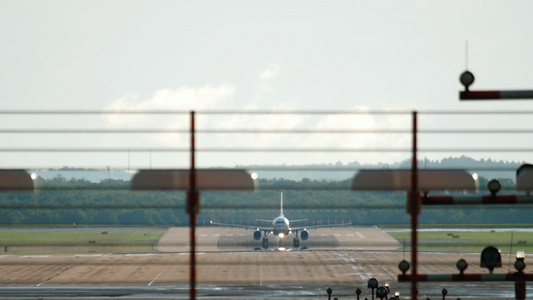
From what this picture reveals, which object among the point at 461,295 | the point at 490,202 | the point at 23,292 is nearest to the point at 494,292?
the point at 461,295

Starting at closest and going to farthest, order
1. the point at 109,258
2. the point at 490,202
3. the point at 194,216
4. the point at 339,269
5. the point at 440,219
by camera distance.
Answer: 1. the point at 194,216
2. the point at 490,202
3. the point at 339,269
4. the point at 109,258
5. the point at 440,219

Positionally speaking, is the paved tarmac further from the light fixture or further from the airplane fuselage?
the light fixture

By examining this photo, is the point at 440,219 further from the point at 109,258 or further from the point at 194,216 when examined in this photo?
the point at 194,216

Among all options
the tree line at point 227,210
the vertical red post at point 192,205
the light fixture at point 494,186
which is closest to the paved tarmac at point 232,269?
the tree line at point 227,210

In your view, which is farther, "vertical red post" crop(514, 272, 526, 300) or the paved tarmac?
the paved tarmac

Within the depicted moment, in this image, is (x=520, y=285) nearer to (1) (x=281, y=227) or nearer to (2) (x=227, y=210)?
(2) (x=227, y=210)

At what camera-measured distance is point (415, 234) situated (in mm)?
11633

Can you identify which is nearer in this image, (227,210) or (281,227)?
(227,210)

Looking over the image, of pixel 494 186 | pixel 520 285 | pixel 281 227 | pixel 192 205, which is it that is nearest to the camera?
pixel 192 205

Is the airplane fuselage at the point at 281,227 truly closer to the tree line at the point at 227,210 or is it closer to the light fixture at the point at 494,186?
the tree line at the point at 227,210

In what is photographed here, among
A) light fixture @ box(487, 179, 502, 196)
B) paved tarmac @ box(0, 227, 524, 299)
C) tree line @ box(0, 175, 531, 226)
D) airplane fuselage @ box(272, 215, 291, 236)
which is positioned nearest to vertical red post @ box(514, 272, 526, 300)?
light fixture @ box(487, 179, 502, 196)

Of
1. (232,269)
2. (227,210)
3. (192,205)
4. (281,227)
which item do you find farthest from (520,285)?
(281,227)

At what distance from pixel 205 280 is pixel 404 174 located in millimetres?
63278

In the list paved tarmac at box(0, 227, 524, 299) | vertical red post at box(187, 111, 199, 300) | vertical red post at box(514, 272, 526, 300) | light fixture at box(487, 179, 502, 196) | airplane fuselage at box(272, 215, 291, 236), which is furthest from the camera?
airplane fuselage at box(272, 215, 291, 236)
